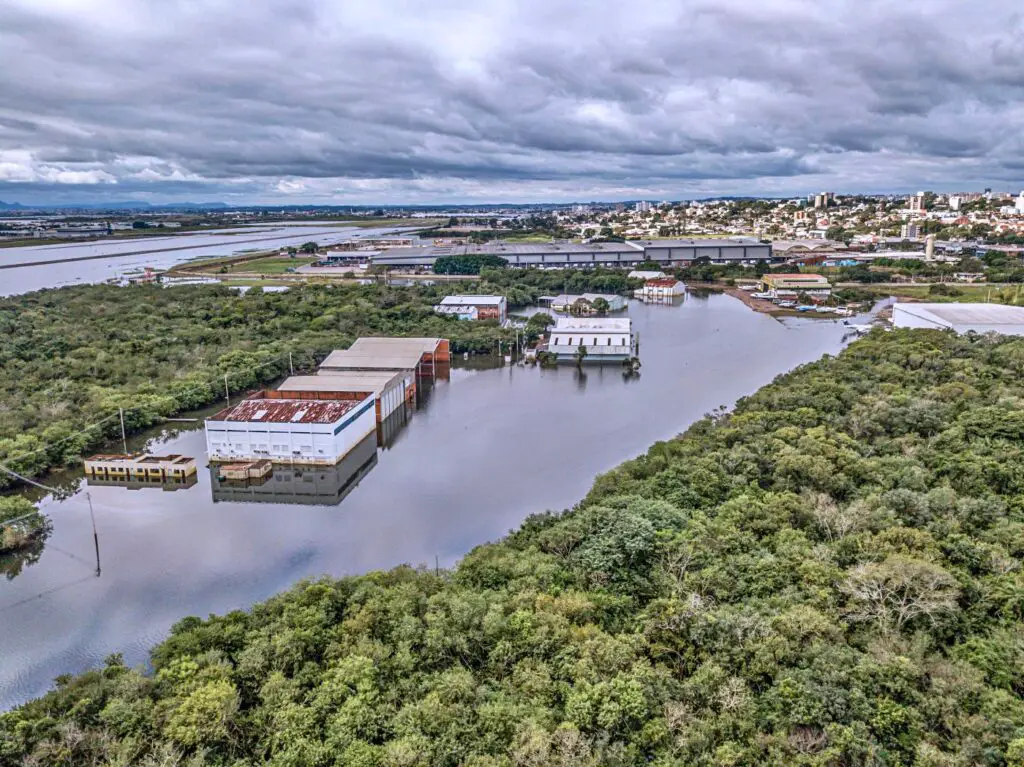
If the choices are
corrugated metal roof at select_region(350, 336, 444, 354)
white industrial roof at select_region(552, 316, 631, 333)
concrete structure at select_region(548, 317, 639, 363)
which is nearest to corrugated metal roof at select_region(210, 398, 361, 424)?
corrugated metal roof at select_region(350, 336, 444, 354)

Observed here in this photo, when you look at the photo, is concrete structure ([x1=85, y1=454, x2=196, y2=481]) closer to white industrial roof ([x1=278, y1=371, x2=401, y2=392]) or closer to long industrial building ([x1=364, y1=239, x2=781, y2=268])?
white industrial roof ([x1=278, y1=371, x2=401, y2=392])

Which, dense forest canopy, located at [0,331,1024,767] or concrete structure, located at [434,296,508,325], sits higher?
concrete structure, located at [434,296,508,325]

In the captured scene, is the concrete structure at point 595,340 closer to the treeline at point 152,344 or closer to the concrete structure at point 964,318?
the treeline at point 152,344

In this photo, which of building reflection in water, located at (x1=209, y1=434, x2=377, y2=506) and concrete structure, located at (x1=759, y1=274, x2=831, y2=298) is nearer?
building reflection in water, located at (x1=209, y1=434, x2=377, y2=506)

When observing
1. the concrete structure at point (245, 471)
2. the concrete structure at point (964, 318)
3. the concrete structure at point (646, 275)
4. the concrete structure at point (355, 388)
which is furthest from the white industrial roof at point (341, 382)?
the concrete structure at point (646, 275)

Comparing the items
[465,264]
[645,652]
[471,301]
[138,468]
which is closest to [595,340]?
[471,301]

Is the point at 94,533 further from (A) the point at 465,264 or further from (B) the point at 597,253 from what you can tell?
(B) the point at 597,253

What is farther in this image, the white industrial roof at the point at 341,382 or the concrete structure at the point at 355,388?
the white industrial roof at the point at 341,382
